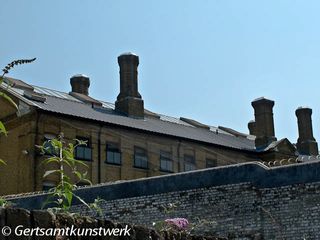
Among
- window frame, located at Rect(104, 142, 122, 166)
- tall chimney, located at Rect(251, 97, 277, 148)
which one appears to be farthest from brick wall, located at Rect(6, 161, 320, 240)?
tall chimney, located at Rect(251, 97, 277, 148)

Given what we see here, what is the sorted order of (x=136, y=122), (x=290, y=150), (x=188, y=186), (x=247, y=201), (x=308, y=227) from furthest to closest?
1. (x=290, y=150)
2. (x=136, y=122)
3. (x=188, y=186)
4. (x=247, y=201)
5. (x=308, y=227)

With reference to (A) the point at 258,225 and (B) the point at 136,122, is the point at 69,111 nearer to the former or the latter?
(B) the point at 136,122

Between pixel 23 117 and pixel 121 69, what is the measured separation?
27.9 ft

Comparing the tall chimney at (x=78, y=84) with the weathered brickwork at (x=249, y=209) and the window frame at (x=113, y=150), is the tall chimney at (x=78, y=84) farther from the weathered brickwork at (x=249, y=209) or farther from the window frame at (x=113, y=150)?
the weathered brickwork at (x=249, y=209)

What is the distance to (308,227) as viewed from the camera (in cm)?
1281

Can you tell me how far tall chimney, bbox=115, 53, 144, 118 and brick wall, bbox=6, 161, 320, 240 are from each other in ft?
70.0

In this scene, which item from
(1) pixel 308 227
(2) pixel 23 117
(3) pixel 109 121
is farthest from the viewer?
(3) pixel 109 121

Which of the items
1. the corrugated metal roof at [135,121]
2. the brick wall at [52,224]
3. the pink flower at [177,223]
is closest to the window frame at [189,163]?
the corrugated metal roof at [135,121]

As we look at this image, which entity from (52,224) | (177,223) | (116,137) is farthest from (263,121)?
(52,224)

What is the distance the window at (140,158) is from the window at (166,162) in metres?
1.12

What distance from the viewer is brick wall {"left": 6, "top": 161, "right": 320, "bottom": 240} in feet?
42.7

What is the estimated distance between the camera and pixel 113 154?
108ft

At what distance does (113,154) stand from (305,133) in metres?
19.6

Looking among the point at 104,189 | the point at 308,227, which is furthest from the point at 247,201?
the point at 104,189
